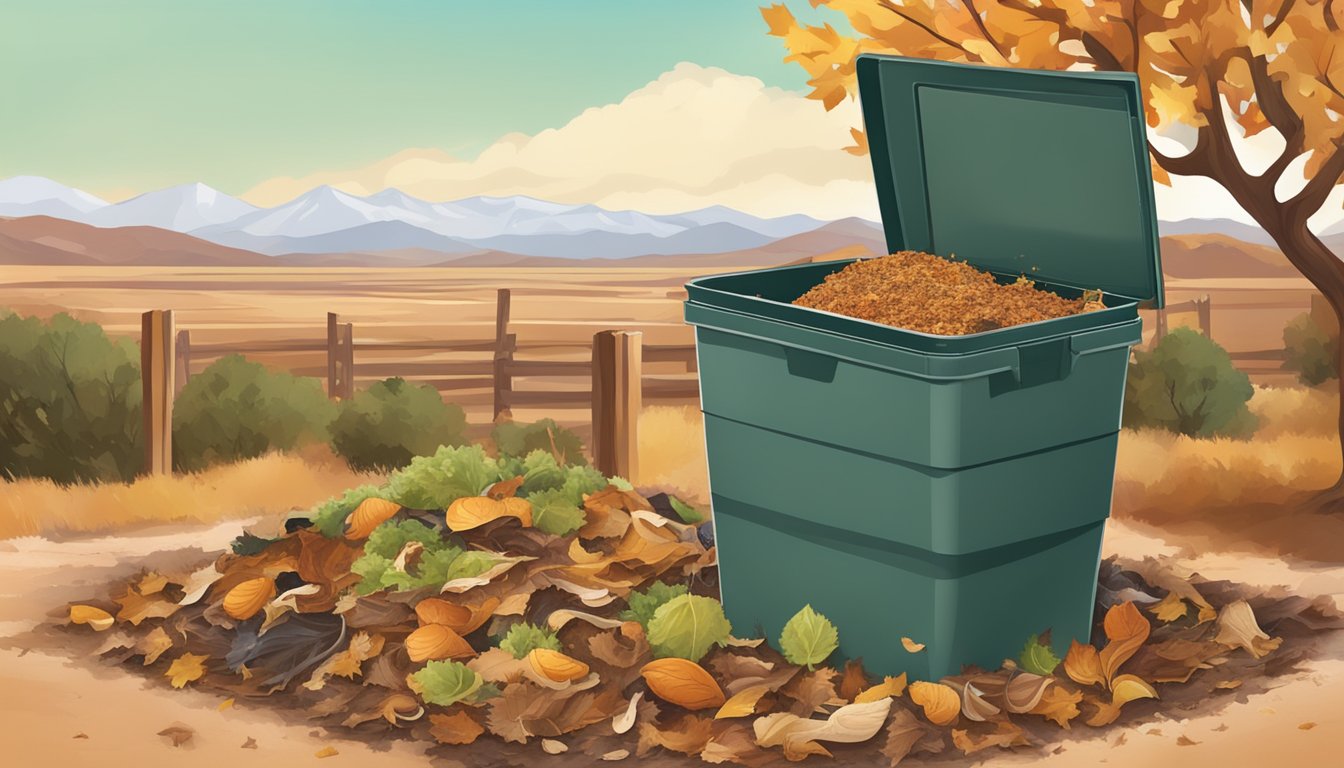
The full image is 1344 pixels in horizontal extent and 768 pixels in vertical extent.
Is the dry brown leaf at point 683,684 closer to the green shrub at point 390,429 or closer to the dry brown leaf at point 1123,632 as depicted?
the dry brown leaf at point 1123,632

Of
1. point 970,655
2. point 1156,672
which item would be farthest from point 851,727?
point 1156,672

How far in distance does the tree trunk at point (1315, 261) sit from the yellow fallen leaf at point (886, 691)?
168 inches

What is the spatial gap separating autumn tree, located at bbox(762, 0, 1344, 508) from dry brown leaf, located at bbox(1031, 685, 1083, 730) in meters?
3.53

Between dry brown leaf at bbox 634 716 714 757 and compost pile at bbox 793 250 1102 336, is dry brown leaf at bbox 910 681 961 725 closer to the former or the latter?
dry brown leaf at bbox 634 716 714 757

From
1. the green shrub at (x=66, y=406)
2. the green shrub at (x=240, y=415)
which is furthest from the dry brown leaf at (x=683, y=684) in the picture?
the green shrub at (x=66, y=406)

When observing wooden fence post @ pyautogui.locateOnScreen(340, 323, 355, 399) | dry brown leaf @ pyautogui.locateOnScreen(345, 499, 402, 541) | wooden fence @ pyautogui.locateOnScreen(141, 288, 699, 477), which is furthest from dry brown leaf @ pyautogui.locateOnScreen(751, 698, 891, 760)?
wooden fence post @ pyautogui.locateOnScreen(340, 323, 355, 399)

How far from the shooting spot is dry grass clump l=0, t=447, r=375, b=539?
7266 millimetres

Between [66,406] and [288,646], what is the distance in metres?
4.65

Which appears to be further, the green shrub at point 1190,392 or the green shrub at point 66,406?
the green shrub at point 1190,392

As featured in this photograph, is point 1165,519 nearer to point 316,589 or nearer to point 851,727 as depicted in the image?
point 851,727

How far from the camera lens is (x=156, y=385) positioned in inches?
339

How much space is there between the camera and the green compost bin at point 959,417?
13.6 feet

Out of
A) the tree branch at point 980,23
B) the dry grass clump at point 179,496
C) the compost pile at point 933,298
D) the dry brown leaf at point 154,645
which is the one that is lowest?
the dry brown leaf at point 154,645

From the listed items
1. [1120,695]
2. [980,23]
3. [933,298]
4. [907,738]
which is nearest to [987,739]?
[907,738]
